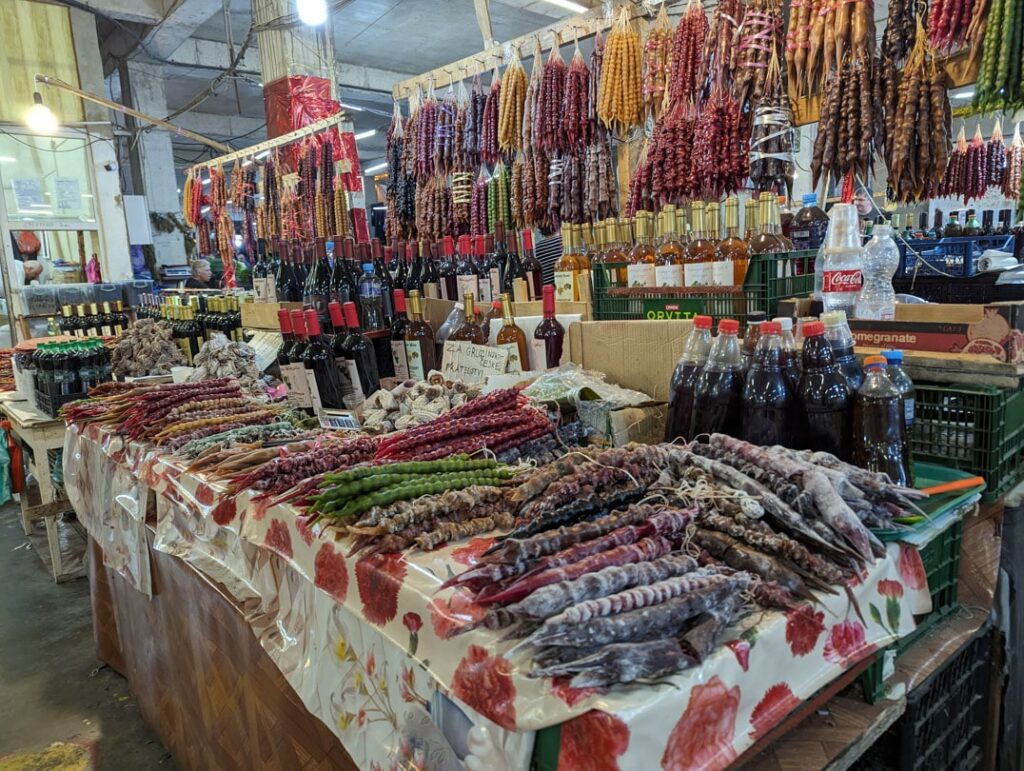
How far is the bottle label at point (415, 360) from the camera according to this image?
93.7 inches

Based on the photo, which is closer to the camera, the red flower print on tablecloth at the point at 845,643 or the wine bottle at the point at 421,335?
the red flower print on tablecloth at the point at 845,643

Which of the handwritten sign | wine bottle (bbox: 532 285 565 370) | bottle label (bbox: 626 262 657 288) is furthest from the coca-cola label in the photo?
the handwritten sign

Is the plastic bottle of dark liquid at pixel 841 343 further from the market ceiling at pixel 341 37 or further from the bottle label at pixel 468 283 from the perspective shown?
the market ceiling at pixel 341 37

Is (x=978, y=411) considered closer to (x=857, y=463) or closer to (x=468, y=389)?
Result: (x=857, y=463)

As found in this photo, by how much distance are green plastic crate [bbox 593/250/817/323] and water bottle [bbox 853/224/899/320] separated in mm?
154

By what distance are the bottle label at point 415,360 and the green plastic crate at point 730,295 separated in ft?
2.26

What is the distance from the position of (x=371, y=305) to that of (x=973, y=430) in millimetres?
2086

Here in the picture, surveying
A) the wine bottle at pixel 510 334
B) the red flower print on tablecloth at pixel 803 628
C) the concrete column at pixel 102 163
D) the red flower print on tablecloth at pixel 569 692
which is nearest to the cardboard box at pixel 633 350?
the wine bottle at pixel 510 334

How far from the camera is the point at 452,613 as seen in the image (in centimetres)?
94

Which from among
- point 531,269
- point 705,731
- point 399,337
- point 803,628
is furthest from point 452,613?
point 531,269

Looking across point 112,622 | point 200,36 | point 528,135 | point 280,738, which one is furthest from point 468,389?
point 200,36

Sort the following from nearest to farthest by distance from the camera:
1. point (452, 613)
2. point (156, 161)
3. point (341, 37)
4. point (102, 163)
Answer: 1. point (452, 613)
2. point (102, 163)
3. point (341, 37)
4. point (156, 161)

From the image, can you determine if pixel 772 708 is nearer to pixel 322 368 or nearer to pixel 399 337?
pixel 322 368

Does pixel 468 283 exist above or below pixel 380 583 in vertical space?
above
